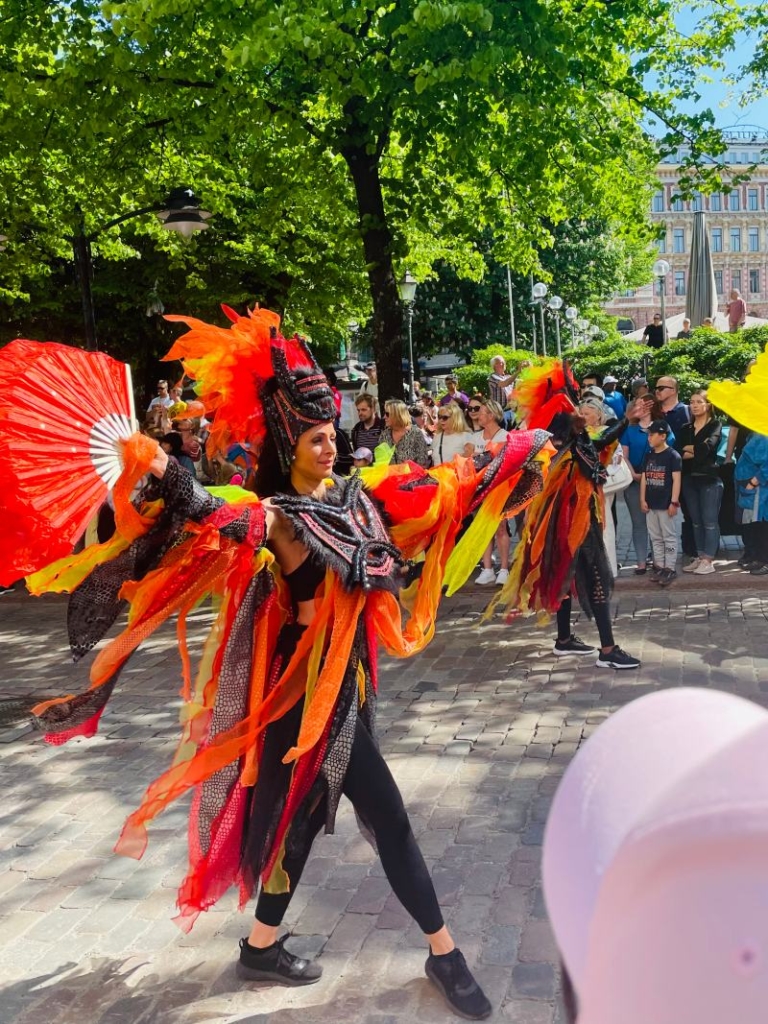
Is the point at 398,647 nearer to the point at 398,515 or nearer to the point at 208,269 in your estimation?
the point at 398,515

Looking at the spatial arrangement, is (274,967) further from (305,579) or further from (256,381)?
(256,381)

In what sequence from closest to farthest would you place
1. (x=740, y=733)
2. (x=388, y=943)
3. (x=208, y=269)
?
(x=740, y=733), (x=388, y=943), (x=208, y=269)

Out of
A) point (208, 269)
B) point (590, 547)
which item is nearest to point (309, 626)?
point (590, 547)

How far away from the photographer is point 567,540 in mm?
6961

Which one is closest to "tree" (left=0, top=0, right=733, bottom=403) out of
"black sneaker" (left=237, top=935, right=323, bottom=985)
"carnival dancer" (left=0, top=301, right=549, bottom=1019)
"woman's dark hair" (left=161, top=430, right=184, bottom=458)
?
"woman's dark hair" (left=161, top=430, right=184, bottom=458)

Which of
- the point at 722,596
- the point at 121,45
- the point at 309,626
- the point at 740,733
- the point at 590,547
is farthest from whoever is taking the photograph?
the point at 121,45

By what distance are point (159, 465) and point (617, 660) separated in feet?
15.4

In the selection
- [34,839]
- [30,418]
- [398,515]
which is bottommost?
[34,839]

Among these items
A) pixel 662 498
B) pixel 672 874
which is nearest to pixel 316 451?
pixel 672 874

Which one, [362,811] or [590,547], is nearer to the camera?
[362,811]

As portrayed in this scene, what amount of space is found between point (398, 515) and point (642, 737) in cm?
295

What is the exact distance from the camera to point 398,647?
3.47 m

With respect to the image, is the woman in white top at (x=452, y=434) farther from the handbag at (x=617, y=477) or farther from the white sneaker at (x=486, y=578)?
the handbag at (x=617, y=477)

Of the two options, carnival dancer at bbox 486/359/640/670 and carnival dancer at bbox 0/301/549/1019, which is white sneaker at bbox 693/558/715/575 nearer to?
carnival dancer at bbox 486/359/640/670
